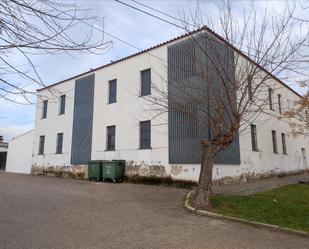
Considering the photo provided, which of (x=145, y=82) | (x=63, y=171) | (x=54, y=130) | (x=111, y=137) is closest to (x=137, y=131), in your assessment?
(x=111, y=137)

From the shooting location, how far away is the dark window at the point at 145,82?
19.1 metres

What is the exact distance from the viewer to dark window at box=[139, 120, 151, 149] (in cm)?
1848

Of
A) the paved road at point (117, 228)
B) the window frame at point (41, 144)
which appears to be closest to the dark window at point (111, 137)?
the window frame at point (41, 144)

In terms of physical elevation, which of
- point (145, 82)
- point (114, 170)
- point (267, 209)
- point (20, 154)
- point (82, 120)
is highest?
point (145, 82)

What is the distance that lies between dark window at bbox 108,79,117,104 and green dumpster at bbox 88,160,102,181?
409 cm

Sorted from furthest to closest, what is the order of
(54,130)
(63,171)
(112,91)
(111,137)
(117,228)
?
(54,130), (63,171), (112,91), (111,137), (117,228)

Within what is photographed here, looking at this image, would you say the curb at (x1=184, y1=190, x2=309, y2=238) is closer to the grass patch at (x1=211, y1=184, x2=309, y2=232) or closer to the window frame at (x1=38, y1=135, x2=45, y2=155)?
the grass patch at (x1=211, y1=184, x2=309, y2=232)

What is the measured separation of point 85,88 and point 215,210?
15.8 m

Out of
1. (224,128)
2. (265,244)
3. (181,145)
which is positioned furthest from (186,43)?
(265,244)

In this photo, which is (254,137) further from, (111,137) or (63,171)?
(63,171)

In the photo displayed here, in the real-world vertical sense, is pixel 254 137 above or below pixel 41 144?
below

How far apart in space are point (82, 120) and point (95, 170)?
468 centimetres

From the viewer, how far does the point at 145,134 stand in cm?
1875

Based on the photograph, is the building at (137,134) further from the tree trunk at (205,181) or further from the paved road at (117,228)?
the paved road at (117,228)
